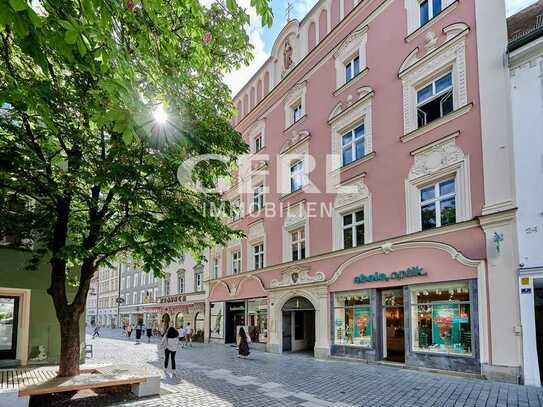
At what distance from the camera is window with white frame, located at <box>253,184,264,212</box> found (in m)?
23.7

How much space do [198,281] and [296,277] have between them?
47.2 ft

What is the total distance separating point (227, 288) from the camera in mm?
25844

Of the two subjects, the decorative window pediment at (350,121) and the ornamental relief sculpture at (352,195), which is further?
the decorative window pediment at (350,121)

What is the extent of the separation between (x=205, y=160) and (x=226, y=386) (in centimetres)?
597

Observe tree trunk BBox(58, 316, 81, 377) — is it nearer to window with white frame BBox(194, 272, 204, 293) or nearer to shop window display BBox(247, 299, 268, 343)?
shop window display BBox(247, 299, 268, 343)

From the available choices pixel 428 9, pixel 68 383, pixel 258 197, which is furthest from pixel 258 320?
pixel 428 9

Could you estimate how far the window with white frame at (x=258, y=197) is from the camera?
77.9 feet

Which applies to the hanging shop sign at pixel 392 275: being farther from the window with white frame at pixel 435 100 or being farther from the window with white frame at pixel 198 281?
the window with white frame at pixel 198 281

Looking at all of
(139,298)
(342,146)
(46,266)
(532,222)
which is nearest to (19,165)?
(46,266)

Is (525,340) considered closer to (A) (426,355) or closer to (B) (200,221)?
(A) (426,355)

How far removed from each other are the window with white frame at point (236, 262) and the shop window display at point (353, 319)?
10446mm

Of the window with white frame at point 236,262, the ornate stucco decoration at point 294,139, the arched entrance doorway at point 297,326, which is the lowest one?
the arched entrance doorway at point 297,326

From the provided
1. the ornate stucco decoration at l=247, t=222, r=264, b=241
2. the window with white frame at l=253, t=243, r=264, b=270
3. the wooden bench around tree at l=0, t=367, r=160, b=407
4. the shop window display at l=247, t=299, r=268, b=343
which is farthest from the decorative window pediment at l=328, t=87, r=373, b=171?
the wooden bench around tree at l=0, t=367, r=160, b=407

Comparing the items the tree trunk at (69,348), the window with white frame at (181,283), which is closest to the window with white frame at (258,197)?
the window with white frame at (181,283)
